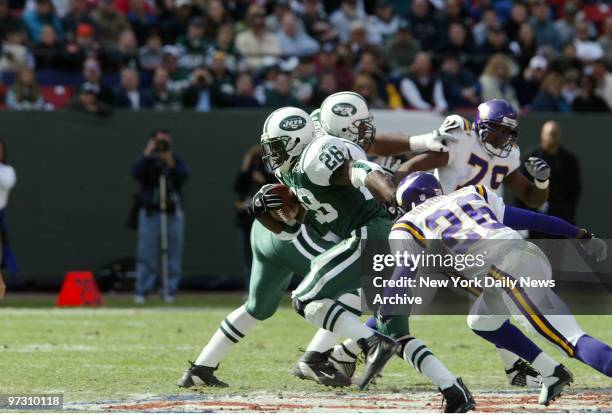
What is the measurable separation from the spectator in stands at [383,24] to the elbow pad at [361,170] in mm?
10905

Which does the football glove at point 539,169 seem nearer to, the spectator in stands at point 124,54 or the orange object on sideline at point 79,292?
the orange object on sideline at point 79,292

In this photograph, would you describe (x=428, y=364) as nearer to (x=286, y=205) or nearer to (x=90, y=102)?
(x=286, y=205)

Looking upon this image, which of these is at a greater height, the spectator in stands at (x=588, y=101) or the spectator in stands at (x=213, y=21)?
the spectator in stands at (x=213, y=21)

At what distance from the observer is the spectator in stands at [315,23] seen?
54.9 feet

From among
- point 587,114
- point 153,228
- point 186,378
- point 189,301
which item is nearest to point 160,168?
point 153,228

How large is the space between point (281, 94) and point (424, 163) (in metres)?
7.03

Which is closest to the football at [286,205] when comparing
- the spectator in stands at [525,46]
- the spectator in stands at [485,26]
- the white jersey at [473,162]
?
the white jersey at [473,162]

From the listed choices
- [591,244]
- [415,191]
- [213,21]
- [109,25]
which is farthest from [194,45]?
[415,191]

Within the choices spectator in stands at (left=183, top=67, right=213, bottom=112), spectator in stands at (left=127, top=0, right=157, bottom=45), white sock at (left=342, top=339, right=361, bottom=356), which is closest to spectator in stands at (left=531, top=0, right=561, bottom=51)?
spectator in stands at (left=183, top=67, right=213, bottom=112)

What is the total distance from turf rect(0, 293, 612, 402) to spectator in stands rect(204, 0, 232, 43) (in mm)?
4027

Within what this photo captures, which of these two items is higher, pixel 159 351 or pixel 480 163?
pixel 480 163

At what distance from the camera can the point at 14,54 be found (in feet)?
48.5

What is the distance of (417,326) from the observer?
1133 cm

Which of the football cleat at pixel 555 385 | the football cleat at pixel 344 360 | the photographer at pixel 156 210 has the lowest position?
the photographer at pixel 156 210
